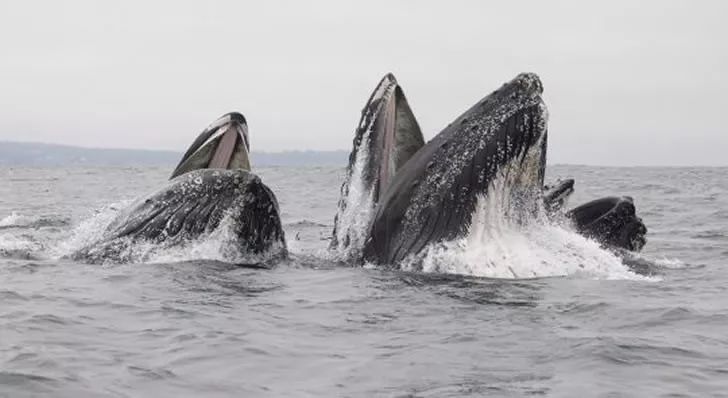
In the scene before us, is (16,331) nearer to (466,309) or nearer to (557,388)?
(466,309)

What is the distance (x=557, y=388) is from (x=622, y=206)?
5163mm

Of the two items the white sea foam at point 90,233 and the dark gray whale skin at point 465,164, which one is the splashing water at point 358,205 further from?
the white sea foam at point 90,233

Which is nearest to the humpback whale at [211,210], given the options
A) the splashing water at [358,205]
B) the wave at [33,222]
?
the splashing water at [358,205]

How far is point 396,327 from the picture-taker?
691cm

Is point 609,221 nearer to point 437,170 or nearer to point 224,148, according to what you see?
point 437,170

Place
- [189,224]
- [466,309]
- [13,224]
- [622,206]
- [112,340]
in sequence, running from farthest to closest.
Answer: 1. [13,224]
2. [622,206]
3. [189,224]
4. [466,309]
5. [112,340]

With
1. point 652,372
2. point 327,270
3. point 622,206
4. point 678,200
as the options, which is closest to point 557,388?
point 652,372

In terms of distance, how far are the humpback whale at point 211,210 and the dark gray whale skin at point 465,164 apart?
1.20 metres

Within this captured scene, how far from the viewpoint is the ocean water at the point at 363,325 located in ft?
18.4

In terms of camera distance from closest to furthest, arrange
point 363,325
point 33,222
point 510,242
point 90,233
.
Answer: point 363,325 < point 510,242 < point 90,233 < point 33,222

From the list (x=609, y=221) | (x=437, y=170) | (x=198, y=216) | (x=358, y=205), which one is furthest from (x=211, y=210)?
(x=609, y=221)

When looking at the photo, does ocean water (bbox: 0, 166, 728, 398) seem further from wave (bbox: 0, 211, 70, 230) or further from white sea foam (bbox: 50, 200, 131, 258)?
wave (bbox: 0, 211, 70, 230)

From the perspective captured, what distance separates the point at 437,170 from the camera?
27.8 ft

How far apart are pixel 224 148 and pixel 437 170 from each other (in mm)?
2350
